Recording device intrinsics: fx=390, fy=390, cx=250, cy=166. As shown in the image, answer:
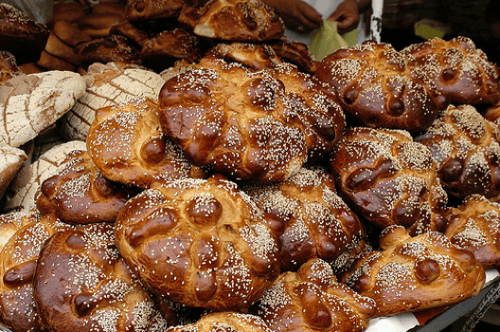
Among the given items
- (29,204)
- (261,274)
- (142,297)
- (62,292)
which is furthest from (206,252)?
(29,204)

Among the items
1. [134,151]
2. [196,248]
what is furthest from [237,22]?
[196,248]

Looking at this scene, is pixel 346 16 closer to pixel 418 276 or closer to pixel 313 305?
pixel 418 276

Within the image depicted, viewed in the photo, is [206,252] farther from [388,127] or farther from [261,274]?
[388,127]

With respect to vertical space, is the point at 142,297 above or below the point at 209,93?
below

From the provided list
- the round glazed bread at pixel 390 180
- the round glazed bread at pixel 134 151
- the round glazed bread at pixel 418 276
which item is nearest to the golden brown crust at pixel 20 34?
the round glazed bread at pixel 134 151

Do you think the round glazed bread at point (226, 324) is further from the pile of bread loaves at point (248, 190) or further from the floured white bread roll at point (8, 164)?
the floured white bread roll at point (8, 164)

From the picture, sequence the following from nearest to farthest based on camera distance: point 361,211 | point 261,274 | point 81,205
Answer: point 261,274, point 81,205, point 361,211

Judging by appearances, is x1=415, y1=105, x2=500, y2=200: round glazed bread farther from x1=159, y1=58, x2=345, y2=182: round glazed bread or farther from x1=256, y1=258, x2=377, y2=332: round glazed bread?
x1=256, y1=258, x2=377, y2=332: round glazed bread
